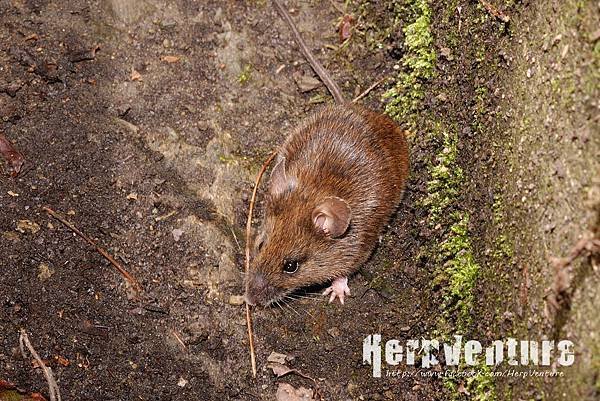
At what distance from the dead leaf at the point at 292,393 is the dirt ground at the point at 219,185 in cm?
5

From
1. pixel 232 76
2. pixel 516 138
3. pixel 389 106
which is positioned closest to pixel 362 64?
pixel 389 106

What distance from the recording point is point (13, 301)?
14.7ft

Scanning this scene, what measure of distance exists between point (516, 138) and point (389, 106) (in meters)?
1.63

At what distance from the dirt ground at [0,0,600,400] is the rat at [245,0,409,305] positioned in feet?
0.57

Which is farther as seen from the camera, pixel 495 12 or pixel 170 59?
pixel 170 59

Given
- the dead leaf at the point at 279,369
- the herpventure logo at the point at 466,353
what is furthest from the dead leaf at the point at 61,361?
the herpventure logo at the point at 466,353

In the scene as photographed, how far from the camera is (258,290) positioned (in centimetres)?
486

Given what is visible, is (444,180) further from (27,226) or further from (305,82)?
(27,226)

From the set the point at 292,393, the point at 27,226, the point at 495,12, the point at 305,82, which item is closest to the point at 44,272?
the point at 27,226

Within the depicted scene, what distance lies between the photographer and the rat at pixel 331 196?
507 centimetres

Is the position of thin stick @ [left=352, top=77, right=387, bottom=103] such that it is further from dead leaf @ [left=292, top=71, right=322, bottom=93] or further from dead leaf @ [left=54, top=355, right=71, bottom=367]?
dead leaf @ [left=54, top=355, right=71, bottom=367]

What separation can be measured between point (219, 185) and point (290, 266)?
2.72ft

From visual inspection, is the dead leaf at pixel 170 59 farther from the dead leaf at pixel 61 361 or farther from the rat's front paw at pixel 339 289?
the dead leaf at pixel 61 361

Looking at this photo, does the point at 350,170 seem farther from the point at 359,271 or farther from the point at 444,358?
the point at 444,358
